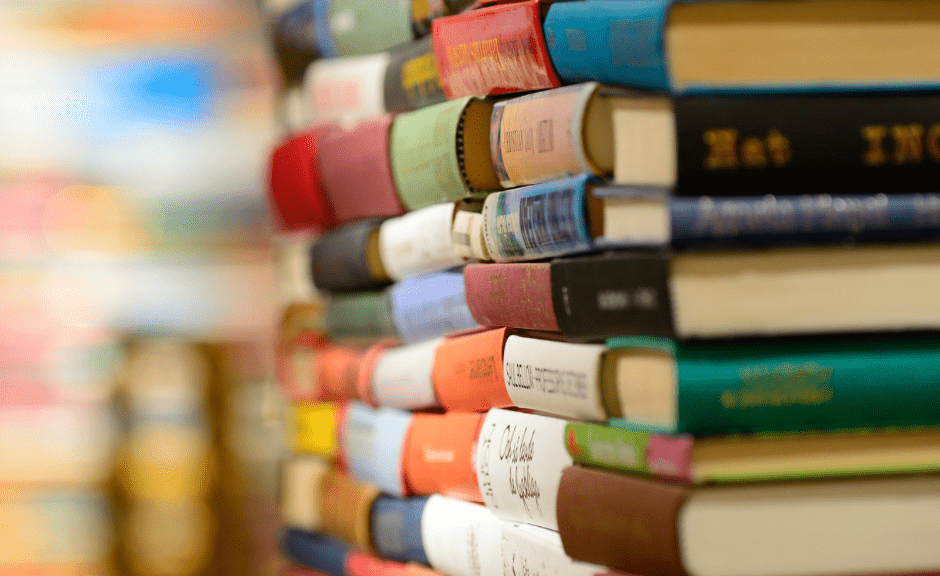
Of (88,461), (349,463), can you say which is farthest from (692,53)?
(88,461)

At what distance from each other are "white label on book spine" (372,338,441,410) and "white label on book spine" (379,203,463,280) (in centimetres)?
5

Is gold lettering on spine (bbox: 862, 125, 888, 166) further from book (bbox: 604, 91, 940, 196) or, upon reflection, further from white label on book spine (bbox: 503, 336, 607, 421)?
white label on book spine (bbox: 503, 336, 607, 421)

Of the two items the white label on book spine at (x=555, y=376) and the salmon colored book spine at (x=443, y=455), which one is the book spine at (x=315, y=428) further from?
the white label on book spine at (x=555, y=376)

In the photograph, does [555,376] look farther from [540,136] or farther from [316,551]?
[316,551]

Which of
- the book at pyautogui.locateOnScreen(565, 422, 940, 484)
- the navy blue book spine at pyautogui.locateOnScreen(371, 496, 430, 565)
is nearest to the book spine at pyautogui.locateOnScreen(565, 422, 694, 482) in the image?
the book at pyautogui.locateOnScreen(565, 422, 940, 484)

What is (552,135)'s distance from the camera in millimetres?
581

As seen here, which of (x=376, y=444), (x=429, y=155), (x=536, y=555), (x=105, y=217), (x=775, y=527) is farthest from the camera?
(x=105, y=217)

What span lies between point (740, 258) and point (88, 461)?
1924 millimetres

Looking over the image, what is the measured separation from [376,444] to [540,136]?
347 mm

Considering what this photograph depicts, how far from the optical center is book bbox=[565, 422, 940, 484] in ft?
1.66

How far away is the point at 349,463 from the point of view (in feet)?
3.05

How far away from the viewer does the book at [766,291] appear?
51 centimetres

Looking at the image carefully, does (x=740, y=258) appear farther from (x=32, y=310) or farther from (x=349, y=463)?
(x=32, y=310)

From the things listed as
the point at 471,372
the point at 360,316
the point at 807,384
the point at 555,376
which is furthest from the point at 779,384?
the point at 360,316
